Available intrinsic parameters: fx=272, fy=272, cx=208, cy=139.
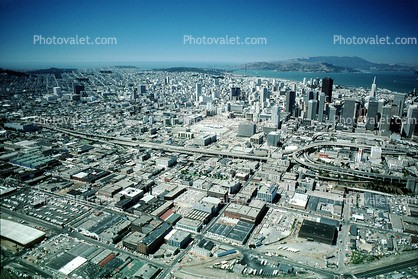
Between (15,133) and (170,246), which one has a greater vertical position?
(15,133)

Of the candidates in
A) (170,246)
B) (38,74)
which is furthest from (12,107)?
(170,246)

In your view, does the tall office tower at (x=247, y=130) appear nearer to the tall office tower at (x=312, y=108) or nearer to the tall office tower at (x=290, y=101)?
the tall office tower at (x=312, y=108)

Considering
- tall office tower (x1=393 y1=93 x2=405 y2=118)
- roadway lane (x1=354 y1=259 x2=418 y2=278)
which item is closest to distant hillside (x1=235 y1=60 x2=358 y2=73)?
tall office tower (x1=393 y1=93 x2=405 y2=118)

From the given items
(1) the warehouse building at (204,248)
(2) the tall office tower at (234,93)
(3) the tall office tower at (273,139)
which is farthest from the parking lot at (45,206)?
(2) the tall office tower at (234,93)

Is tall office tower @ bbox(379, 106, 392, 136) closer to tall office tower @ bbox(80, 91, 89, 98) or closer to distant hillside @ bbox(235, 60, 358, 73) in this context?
tall office tower @ bbox(80, 91, 89, 98)

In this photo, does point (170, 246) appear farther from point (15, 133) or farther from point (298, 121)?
point (298, 121)

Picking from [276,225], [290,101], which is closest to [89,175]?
[276,225]

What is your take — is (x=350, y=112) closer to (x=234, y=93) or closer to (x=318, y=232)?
(x=234, y=93)
